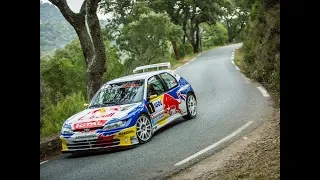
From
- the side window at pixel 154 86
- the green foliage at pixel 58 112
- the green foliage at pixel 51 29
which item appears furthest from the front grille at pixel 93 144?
the green foliage at pixel 51 29

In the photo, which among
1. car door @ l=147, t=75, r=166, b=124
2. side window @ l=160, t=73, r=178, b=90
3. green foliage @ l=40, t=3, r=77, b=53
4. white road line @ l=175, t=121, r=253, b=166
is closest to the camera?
white road line @ l=175, t=121, r=253, b=166

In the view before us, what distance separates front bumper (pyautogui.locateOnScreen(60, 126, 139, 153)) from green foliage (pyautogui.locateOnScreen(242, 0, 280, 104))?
4.40 ft

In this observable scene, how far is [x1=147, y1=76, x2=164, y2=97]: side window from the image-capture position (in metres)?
3.95

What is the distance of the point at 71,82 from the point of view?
357cm

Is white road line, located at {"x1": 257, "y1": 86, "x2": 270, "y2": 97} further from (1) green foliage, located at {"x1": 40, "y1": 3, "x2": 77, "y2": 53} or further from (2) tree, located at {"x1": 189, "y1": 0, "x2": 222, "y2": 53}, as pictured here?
(1) green foliage, located at {"x1": 40, "y1": 3, "x2": 77, "y2": 53}

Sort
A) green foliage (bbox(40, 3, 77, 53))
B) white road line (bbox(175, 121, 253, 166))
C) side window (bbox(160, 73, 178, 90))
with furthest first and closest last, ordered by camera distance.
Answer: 1. side window (bbox(160, 73, 178, 90))
2. green foliage (bbox(40, 3, 77, 53))
3. white road line (bbox(175, 121, 253, 166))

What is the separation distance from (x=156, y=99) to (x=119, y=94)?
15.3 inches

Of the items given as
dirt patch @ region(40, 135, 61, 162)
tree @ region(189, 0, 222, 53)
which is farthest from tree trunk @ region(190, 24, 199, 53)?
dirt patch @ region(40, 135, 61, 162)

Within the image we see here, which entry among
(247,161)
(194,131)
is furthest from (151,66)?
(247,161)

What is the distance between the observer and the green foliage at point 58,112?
3421 mm
